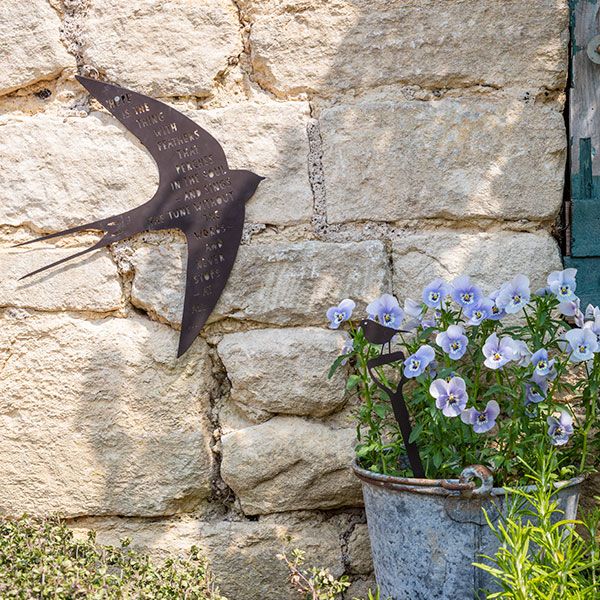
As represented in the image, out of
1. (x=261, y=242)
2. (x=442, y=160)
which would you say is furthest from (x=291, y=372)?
(x=442, y=160)

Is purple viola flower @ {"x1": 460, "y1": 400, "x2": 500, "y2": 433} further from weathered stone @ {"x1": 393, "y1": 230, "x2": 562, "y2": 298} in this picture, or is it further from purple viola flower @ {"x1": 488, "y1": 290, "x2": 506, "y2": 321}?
weathered stone @ {"x1": 393, "y1": 230, "x2": 562, "y2": 298}

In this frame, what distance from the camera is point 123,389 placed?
7.56ft

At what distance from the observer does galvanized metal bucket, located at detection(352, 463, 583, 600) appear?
6.19 feet

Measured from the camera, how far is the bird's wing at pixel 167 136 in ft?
7.64

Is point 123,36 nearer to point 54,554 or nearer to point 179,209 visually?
point 179,209

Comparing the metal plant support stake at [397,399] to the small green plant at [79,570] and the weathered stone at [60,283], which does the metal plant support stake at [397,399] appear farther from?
the weathered stone at [60,283]

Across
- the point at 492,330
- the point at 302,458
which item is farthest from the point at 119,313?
the point at 492,330

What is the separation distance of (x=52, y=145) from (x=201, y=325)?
676mm

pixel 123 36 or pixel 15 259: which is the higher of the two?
pixel 123 36

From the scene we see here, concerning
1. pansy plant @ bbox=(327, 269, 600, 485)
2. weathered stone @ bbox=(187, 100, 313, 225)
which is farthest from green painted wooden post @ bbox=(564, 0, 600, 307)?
weathered stone @ bbox=(187, 100, 313, 225)

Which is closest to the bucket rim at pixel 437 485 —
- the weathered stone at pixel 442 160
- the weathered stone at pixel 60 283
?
the weathered stone at pixel 442 160

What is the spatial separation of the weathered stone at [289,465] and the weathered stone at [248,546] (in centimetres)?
7

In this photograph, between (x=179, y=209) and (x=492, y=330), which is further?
(x=179, y=209)

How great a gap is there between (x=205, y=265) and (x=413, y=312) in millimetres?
602
